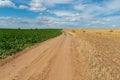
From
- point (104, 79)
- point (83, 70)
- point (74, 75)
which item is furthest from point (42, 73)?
point (104, 79)

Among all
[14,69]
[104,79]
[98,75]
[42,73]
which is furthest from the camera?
[14,69]

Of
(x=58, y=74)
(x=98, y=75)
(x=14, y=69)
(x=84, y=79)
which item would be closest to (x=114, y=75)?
(x=98, y=75)

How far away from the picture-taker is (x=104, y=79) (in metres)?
8.70

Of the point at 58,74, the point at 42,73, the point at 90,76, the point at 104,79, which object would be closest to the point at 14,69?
the point at 42,73

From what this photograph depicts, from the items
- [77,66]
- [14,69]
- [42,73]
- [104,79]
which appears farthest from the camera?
[77,66]

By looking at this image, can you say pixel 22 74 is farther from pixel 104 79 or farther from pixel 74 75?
pixel 104 79

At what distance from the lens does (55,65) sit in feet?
38.8

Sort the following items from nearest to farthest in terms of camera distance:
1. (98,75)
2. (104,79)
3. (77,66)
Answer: (104,79) → (98,75) → (77,66)

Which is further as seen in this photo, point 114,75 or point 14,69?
point 14,69

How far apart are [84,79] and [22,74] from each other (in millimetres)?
2824

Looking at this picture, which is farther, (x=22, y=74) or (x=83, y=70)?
(x=83, y=70)

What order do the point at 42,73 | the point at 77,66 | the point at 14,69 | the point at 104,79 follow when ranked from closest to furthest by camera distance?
the point at 104,79, the point at 42,73, the point at 14,69, the point at 77,66

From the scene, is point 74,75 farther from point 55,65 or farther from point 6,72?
point 6,72

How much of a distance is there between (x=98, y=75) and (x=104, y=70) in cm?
103
